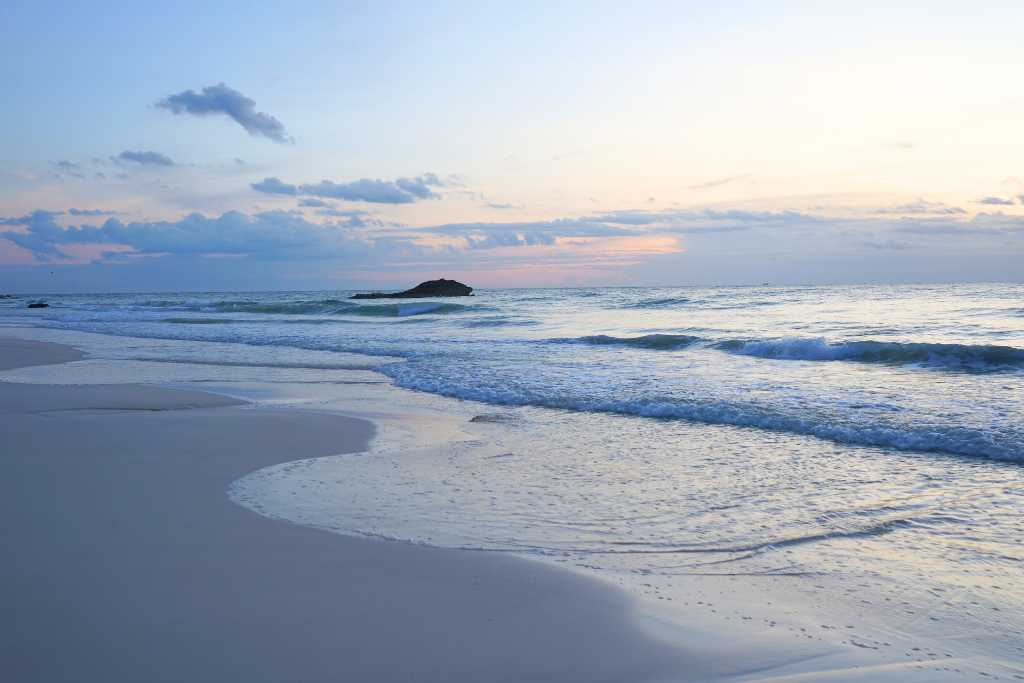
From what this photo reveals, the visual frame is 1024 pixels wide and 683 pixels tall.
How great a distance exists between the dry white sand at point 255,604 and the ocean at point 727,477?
0.52 m

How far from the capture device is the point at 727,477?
258 inches

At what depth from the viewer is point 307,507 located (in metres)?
5.69

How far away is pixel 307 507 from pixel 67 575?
6.10 feet

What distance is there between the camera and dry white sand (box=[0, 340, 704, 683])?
314 cm

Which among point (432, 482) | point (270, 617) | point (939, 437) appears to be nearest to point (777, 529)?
point (432, 482)

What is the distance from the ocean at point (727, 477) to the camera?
4.21 metres

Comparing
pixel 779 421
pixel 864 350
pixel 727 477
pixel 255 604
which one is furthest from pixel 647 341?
pixel 255 604

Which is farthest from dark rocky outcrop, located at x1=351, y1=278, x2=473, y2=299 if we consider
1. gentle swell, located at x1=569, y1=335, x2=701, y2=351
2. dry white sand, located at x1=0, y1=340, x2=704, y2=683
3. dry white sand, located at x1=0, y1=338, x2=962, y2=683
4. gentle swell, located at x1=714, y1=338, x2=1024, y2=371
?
dry white sand, located at x1=0, y1=338, x2=962, y2=683

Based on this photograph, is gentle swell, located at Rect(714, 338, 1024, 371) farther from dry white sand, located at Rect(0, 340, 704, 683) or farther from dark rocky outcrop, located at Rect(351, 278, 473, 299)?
dark rocky outcrop, located at Rect(351, 278, 473, 299)

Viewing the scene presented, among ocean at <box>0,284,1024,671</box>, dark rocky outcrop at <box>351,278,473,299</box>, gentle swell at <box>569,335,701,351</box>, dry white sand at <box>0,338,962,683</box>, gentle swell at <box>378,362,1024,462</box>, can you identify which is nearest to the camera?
dry white sand at <box>0,338,962,683</box>

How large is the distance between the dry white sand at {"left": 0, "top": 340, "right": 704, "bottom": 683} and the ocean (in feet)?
1.71

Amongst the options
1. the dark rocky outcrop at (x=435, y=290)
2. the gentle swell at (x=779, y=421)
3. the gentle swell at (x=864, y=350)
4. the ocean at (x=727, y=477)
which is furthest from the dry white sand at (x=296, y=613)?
the dark rocky outcrop at (x=435, y=290)

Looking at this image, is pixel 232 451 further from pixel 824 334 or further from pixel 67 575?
pixel 824 334

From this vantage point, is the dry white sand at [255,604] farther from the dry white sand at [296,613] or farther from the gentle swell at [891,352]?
the gentle swell at [891,352]
